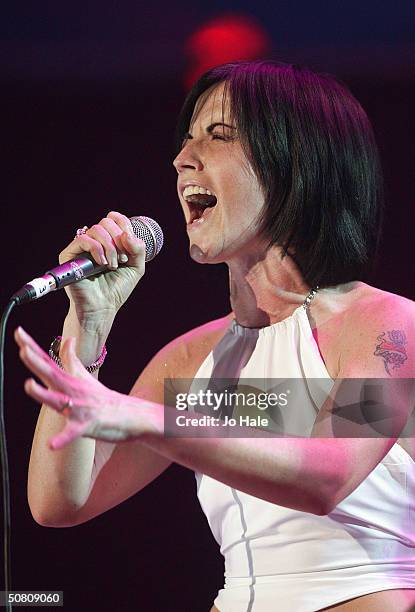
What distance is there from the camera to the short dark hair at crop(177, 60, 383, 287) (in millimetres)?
1698

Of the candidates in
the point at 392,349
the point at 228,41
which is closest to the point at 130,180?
the point at 228,41

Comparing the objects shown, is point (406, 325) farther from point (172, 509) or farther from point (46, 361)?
point (172, 509)

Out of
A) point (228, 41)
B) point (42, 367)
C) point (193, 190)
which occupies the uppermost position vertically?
point (228, 41)

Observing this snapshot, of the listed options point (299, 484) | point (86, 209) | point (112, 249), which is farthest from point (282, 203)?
point (86, 209)

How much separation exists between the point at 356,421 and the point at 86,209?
4.43 ft

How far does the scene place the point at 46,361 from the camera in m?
1.09

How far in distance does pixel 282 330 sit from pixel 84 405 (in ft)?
2.42

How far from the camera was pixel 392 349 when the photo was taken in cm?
145

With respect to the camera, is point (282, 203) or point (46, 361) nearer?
point (46, 361)

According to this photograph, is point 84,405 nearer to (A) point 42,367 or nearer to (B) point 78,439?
(A) point 42,367

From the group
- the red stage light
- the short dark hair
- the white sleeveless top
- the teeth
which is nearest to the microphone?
the teeth

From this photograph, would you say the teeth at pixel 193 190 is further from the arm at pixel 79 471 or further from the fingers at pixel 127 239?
the arm at pixel 79 471

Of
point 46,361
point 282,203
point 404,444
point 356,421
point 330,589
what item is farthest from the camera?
point 282,203

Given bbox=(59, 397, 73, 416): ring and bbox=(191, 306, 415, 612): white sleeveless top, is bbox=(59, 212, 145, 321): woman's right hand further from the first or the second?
bbox=(59, 397, 73, 416): ring
